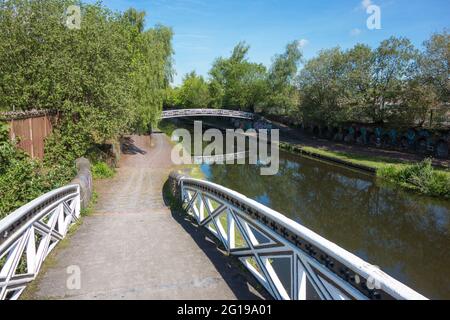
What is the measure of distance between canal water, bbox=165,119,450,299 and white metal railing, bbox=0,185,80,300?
8.42m

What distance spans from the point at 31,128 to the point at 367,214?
13869 millimetres

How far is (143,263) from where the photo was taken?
5488mm

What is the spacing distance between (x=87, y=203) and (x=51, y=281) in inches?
210

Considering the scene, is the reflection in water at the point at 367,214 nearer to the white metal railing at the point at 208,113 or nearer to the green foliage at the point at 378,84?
the green foliage at the point at 378,84

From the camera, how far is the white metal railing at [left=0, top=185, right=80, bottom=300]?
13.0ft

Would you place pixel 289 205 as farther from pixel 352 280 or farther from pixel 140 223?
pixel 352 280

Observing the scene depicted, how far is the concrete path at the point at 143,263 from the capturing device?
453 cm

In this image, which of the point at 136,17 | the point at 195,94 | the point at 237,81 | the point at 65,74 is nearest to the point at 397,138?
the point at 136,17

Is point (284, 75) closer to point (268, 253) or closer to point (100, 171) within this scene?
point (100, 171)

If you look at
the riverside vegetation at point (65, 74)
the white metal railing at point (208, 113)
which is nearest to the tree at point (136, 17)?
the riverside vegetation at point (65, 74)

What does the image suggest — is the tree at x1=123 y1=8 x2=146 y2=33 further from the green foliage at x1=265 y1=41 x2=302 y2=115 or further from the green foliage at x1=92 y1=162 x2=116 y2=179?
the green foliage at x1=265 y1=41 x2=302 y2=115

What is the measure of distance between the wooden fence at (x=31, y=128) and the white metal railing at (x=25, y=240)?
16.2ft

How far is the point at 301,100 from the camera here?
122 feet
